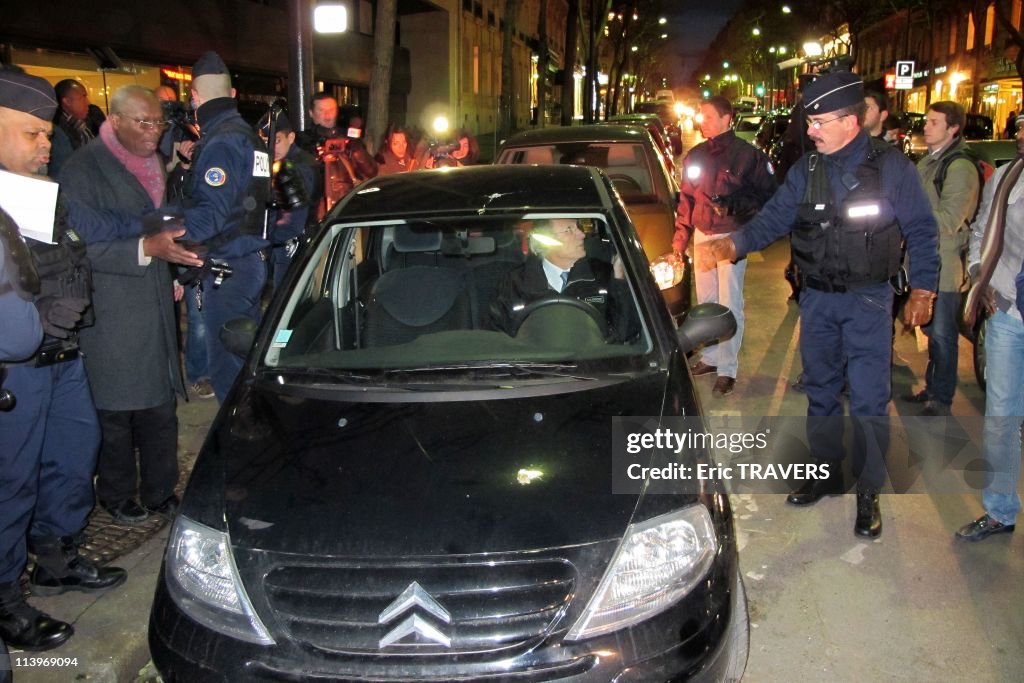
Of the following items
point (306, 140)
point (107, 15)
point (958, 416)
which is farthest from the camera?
point (107, 15)

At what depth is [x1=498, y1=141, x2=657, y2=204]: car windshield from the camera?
761cm

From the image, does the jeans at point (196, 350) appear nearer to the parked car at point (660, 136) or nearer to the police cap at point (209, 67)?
the police cap at point (209, 67)

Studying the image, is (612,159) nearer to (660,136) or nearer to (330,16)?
(330,16)

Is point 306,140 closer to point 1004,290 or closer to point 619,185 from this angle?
point 619,185

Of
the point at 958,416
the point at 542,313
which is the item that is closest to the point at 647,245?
the point at 958,416

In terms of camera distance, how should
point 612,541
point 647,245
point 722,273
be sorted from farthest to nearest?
point 647,245
point 722,273
point 612,541

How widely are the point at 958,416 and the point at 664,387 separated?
3.65 metres

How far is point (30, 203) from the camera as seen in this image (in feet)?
10.7

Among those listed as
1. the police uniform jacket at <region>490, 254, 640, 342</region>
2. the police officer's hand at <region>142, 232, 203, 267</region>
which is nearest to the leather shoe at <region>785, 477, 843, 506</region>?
the police uniform jacket at <region>490, 254, 640, 342</region>

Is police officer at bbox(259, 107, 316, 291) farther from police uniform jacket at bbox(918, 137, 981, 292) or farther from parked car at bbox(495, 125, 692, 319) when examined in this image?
police uniform jacket at bbox(918, 137, 981, 292)

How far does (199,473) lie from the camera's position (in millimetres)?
2736

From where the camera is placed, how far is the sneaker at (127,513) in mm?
4438

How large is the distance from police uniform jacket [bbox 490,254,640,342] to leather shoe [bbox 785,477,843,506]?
169 centimetres

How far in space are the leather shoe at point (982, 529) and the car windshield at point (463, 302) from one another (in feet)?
6.69
